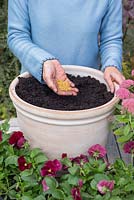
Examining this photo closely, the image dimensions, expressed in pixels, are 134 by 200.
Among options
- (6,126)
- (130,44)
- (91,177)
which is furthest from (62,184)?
(130,44)

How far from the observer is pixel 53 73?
1416mm

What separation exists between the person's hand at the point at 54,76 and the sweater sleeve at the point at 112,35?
0.19 m

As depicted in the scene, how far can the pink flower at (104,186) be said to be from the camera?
127 centimetres

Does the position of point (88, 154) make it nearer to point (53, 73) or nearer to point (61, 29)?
point (53, 73)

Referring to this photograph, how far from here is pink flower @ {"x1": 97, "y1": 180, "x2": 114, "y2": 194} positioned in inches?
50.0

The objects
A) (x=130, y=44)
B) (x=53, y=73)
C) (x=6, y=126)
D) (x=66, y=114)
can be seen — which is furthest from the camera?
(x=130, y=44)

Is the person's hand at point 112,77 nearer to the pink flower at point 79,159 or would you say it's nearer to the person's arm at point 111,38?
the person's arm at point 111,38

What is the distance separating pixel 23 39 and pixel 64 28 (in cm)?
14

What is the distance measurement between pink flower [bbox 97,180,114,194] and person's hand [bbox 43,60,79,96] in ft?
0.95

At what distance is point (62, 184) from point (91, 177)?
8 centimetres

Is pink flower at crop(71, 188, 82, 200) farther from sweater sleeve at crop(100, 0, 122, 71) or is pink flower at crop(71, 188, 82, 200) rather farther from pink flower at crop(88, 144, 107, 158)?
sweater sleeve at crop(100, 0, 122, 71)

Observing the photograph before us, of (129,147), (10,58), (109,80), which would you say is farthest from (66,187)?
(10,58)

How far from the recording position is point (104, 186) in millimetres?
1275

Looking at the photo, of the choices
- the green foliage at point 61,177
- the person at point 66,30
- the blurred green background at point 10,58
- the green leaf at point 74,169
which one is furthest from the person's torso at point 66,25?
the blurred green background at point 10,58
